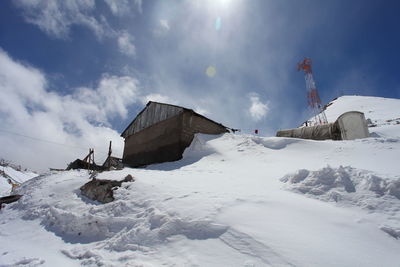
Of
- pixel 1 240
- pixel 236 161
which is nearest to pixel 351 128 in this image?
pixel 236 161

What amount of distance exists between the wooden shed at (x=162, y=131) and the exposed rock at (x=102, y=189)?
7419mm

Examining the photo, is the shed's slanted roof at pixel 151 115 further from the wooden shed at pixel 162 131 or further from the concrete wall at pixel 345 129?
the concrete wall at pixel 345 129

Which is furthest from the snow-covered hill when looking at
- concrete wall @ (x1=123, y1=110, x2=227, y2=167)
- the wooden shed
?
the wooden shed

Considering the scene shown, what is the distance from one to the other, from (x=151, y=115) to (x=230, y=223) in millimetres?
16835

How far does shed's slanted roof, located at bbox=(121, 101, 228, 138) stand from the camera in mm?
17411

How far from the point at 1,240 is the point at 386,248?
10021 mm

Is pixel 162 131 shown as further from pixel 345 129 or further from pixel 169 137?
pixel 345 129

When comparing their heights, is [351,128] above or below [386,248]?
above

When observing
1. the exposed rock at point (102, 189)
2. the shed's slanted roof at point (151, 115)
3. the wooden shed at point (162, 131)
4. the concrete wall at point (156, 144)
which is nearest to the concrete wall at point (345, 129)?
the wooden shed at point (162, 131)

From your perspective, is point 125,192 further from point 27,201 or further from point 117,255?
point 27,201

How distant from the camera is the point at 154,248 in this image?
4.20 metres

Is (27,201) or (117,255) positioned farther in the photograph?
(27,201)

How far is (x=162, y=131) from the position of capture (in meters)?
17.8

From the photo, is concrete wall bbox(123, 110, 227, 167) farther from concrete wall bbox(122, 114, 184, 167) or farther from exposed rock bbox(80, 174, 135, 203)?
exposed rock bbox(80, 174, 135, 203)
